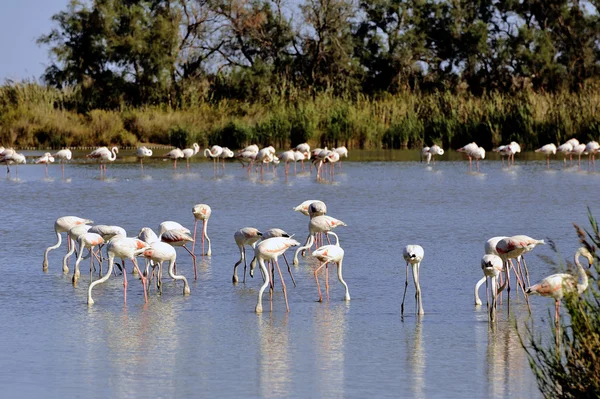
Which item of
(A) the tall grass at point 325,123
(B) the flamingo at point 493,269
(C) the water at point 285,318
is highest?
(A) the tall grass at point 325,123

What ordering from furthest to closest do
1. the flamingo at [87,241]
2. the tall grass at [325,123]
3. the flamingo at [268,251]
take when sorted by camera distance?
1. the tall grass at [325,123]
2. the flamingo at [87,241]
3. the flamingo at [268,251]

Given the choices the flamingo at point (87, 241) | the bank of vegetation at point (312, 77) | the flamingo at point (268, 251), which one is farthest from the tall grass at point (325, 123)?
the flamingo at point (268, 251)

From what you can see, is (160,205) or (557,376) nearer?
(557,376)

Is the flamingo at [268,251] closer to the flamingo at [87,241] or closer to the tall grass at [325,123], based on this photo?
the flamingo at [87,241]

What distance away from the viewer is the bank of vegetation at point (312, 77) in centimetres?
2900

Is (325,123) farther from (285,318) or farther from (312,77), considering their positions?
(285,318)

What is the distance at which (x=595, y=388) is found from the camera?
197 inches

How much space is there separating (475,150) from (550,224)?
964 centimetres

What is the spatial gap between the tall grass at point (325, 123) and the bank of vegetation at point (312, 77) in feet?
0.13

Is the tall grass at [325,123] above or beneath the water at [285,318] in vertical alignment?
above

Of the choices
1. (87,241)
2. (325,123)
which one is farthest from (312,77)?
(87,241)

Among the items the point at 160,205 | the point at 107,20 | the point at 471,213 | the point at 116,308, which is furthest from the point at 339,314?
the point at 107,20

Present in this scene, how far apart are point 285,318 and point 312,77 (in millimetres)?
32866

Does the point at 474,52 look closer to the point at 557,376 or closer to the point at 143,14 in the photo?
the point at 143,14
